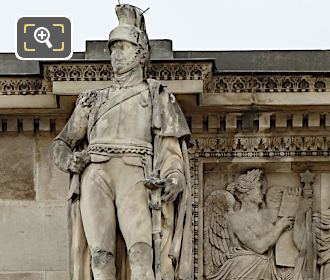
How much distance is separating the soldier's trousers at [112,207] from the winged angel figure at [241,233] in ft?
5.61

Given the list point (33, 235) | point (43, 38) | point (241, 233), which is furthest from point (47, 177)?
point (241, 233)

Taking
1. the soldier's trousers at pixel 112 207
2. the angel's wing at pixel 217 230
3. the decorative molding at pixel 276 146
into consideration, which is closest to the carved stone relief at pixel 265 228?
the angel's wing at pixel 217 230

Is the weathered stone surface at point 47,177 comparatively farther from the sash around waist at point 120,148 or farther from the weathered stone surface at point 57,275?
the sash around waist at point 120,148

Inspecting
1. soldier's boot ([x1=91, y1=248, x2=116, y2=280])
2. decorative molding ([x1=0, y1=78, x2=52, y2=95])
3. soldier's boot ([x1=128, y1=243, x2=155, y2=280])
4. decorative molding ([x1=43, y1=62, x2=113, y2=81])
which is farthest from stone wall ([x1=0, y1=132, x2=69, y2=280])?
soldier's boot ([x1=128, y1=243, x2=155, y2=280])

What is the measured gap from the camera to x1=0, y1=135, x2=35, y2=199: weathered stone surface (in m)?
18.6

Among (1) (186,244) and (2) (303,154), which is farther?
(2) (303,154)

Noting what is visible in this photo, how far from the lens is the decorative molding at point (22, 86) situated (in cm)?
1839

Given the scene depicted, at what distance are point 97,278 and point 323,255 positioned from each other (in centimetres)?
254

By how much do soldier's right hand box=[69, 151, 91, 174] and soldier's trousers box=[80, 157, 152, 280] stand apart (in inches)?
2.2

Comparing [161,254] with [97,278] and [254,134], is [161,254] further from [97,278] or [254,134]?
[254,134]

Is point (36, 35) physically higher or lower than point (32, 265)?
higher

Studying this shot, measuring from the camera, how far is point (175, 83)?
59.5 feet

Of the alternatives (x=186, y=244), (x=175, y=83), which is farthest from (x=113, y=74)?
(x=186, y=244)

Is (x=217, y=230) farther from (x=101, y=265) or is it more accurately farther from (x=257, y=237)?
(x=101, y=265)
